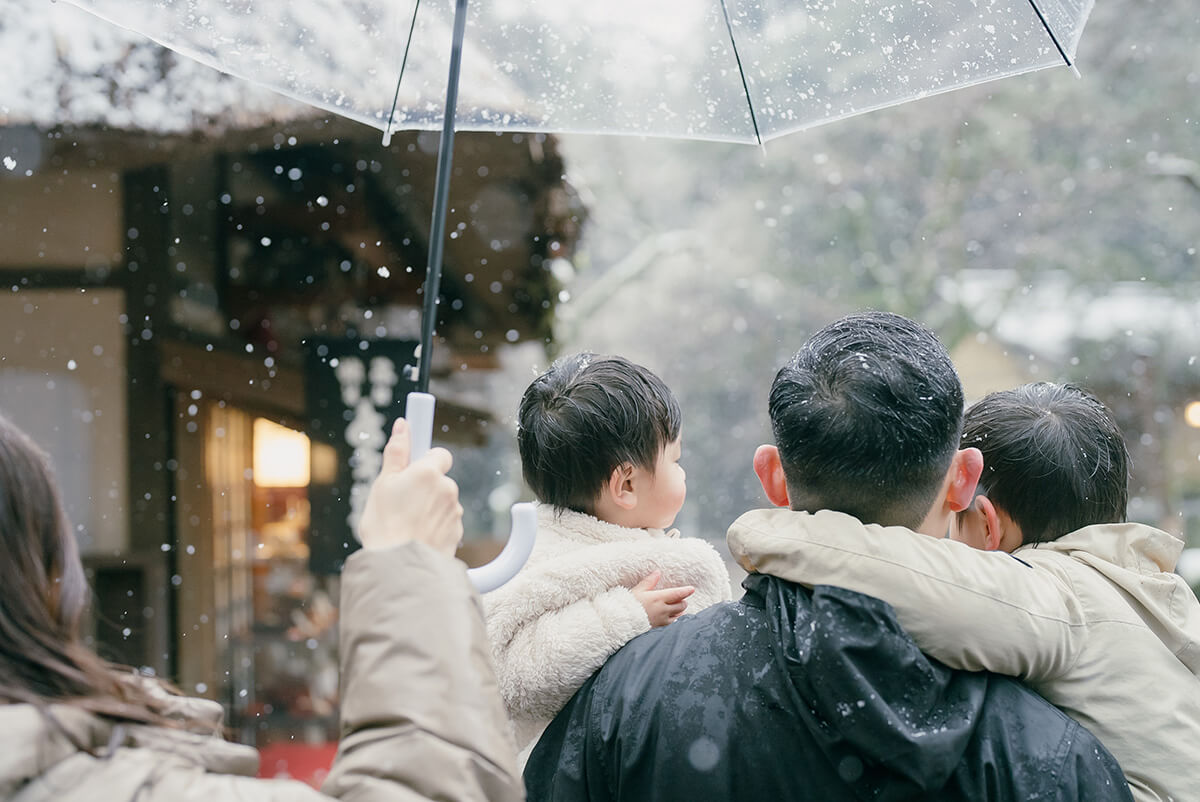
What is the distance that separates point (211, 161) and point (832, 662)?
207 inches

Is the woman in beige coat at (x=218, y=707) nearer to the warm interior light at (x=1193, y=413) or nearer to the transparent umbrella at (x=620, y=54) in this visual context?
the transparent umbrella at (x=620, y=54)

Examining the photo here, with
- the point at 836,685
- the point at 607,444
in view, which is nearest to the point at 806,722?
the point at 836,685

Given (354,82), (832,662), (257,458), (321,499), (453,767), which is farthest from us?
(257,458)

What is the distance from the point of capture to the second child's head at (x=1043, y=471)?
1469 mm

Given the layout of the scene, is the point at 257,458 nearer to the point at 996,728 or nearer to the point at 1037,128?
A: the point at 996,728

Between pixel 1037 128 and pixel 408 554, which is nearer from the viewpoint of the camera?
pixel 408 554

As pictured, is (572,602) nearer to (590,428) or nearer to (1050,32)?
(590,428)

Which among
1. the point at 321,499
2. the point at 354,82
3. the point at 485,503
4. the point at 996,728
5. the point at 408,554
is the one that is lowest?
the point at 485,503

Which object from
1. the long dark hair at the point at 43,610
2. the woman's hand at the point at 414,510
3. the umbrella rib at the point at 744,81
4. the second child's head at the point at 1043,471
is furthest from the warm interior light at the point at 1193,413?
the long dark hair at the point at 43,610

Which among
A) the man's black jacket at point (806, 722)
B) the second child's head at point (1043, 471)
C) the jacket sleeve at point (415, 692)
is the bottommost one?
the man's black jacket at point (806, 722)

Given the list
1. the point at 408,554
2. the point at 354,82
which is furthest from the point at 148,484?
the point at 408,554

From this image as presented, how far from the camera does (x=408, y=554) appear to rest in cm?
→ 104

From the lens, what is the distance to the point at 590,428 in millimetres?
1670

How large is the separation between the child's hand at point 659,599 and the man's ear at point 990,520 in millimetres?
453
